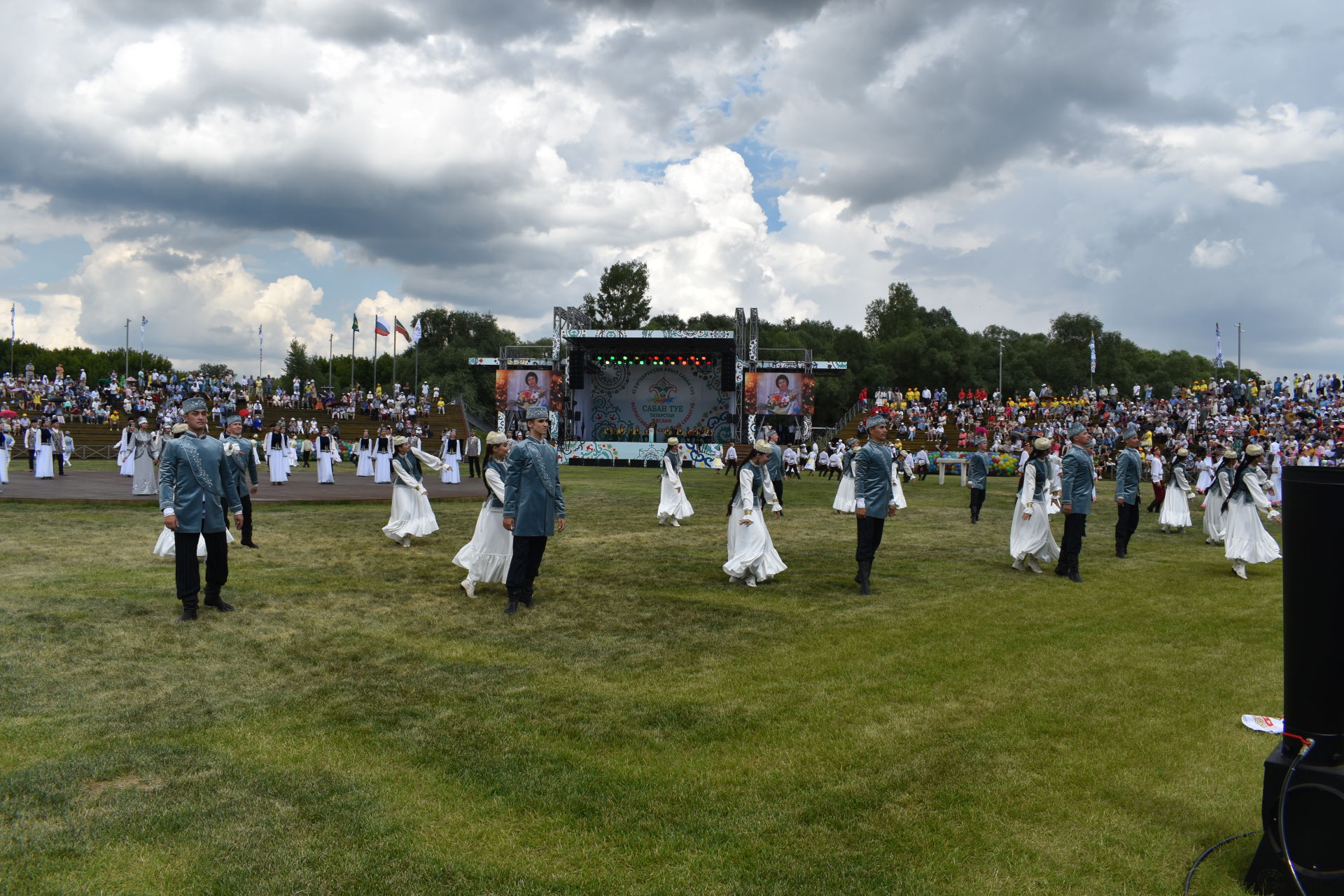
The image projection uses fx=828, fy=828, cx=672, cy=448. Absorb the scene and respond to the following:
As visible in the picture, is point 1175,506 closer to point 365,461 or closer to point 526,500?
point 526,500

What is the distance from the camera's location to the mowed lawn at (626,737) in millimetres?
3586

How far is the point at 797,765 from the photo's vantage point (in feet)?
15.1

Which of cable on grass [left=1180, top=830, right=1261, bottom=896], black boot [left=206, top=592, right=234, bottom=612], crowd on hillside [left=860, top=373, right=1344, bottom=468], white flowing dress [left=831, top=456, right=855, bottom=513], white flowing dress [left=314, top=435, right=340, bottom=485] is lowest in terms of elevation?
cable on grass [left=1180, top=830, right=1261, bottom=896]

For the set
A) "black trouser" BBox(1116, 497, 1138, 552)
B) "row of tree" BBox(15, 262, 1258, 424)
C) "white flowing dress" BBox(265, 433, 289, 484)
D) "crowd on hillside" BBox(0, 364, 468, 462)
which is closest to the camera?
"black trouser" BBox(1116, 497, 1138, 552)

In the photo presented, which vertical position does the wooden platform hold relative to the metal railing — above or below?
below

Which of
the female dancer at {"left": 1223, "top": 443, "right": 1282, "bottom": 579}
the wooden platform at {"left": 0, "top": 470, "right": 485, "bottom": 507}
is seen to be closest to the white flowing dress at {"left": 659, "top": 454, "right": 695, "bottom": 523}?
the wooden platform at {"left": 0, "top": 470, "right": 485, "bottom": 507}

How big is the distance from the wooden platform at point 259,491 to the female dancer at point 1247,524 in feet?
50.3

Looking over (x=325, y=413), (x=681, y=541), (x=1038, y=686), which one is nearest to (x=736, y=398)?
(x=325, y=413)

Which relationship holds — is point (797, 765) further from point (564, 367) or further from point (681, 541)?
point (564, 367)

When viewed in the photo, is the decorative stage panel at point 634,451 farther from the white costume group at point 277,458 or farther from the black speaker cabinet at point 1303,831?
the black speaker cabinet at point 1303,831

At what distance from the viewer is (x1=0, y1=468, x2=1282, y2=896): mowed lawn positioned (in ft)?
11.8

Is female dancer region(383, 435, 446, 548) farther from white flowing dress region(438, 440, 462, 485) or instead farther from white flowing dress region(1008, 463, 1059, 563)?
white flowing dress region(438, 440, 462, 485)

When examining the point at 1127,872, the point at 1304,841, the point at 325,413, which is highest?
the point at 325,413

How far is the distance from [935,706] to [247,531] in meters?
10.5
